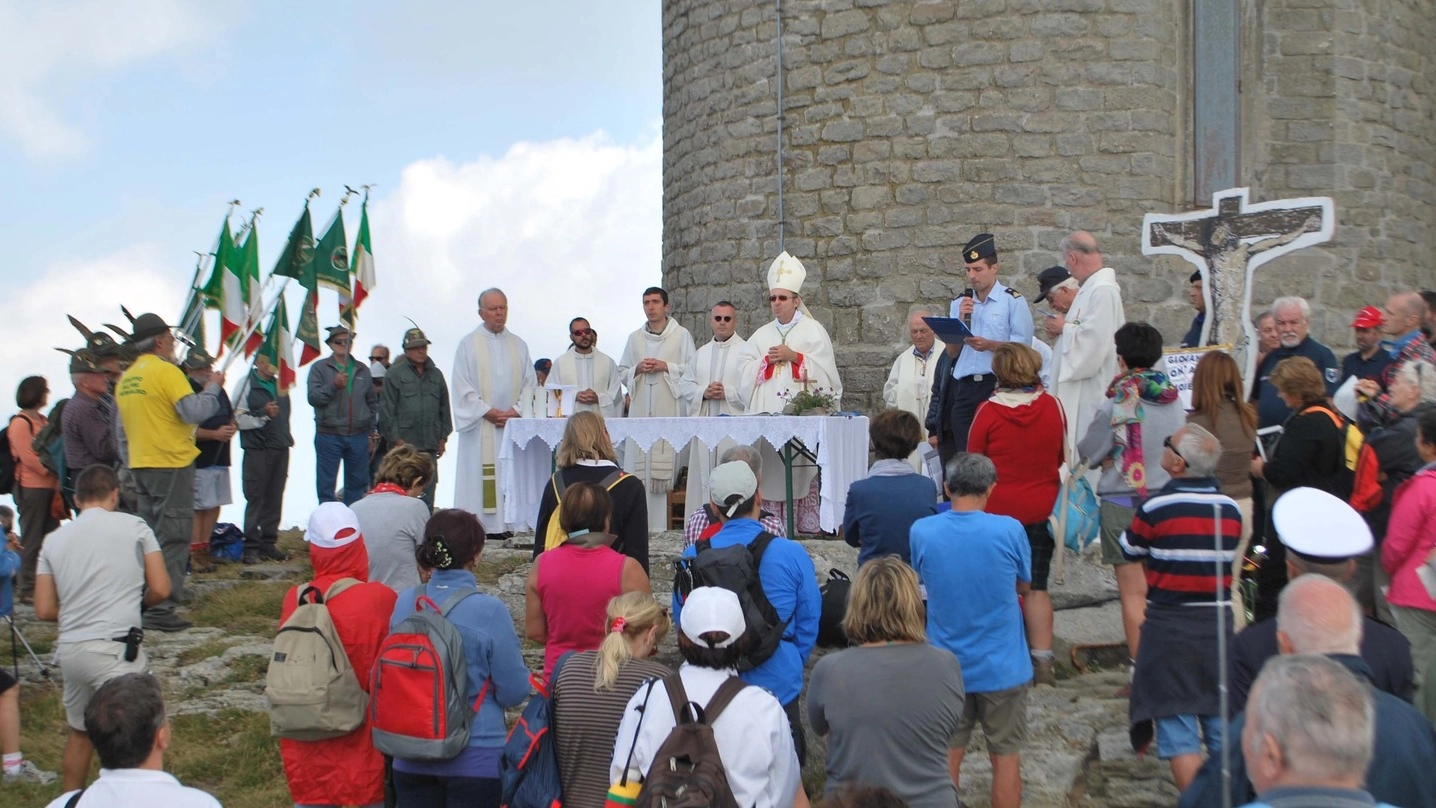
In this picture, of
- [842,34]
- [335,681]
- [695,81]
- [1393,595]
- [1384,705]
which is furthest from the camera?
[695,81]

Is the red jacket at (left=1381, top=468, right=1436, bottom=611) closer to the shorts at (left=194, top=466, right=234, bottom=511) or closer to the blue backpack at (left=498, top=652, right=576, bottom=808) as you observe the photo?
the blue backpack at (left=498, top=652, right=576, bottom=808)

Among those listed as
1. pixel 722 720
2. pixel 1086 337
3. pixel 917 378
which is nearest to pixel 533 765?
pixel 722 720

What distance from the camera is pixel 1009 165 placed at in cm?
1192

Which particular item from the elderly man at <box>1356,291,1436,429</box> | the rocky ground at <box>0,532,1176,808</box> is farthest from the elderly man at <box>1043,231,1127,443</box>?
the elderly man at <box>1356,291,1436,429</box>

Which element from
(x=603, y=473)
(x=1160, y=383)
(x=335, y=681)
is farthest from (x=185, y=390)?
(x=1160, y=383)

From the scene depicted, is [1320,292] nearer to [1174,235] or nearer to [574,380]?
[1174,235]

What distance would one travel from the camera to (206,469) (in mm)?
10477

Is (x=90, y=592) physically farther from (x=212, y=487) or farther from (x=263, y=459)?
(x=263, y=459)

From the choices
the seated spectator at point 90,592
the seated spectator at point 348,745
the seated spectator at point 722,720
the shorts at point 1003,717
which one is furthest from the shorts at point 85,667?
the shorts at point 1003,717

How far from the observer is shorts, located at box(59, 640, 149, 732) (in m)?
5.93

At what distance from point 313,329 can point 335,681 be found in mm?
7481

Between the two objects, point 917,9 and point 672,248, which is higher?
point 917,9

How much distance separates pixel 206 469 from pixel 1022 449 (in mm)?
6578

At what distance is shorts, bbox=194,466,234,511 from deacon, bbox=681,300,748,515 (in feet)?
11.5
